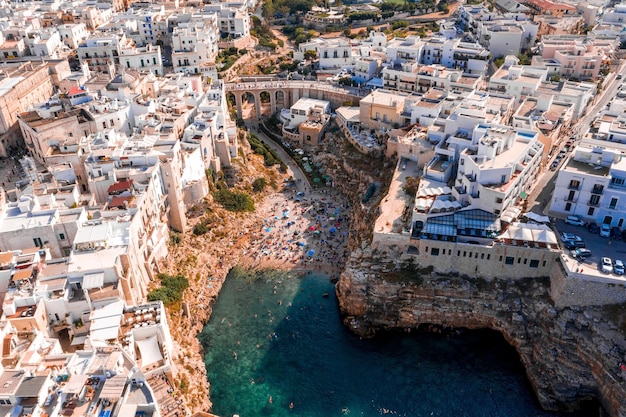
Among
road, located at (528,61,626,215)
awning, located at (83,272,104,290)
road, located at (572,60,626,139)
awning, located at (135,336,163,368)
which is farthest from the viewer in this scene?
road, located at (572,60,626,139)

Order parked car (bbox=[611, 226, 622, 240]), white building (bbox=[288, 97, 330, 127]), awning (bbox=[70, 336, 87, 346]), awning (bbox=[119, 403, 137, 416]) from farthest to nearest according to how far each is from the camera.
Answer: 1. white building (bbox=[288, 97, 330, 127])
2. parked car (bbox=[611, 226, 622, 240])
3. awning (bbox=[70, 336, 87, 346])
4. awning (bbox=[119, 403, 137, 416])

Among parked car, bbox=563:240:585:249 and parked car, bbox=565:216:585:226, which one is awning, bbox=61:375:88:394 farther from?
parked car, bbox=565:216:585:226

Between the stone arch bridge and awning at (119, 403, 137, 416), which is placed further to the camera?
the stone arch bridge

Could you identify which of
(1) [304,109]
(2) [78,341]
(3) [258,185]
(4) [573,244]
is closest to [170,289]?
(2) [78,341]

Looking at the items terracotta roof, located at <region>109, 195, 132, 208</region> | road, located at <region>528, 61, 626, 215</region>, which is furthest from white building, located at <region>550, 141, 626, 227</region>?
terracotta roof, located at <region>109, 195, 132, 208</region>

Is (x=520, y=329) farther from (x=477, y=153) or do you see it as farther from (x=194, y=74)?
(x=194, y=74)

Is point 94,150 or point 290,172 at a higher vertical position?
point 94,150

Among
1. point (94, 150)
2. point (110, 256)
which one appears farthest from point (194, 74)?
point (110, 256)

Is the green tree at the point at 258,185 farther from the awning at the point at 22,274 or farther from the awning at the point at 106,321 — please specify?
the awning at the point at 22,274
